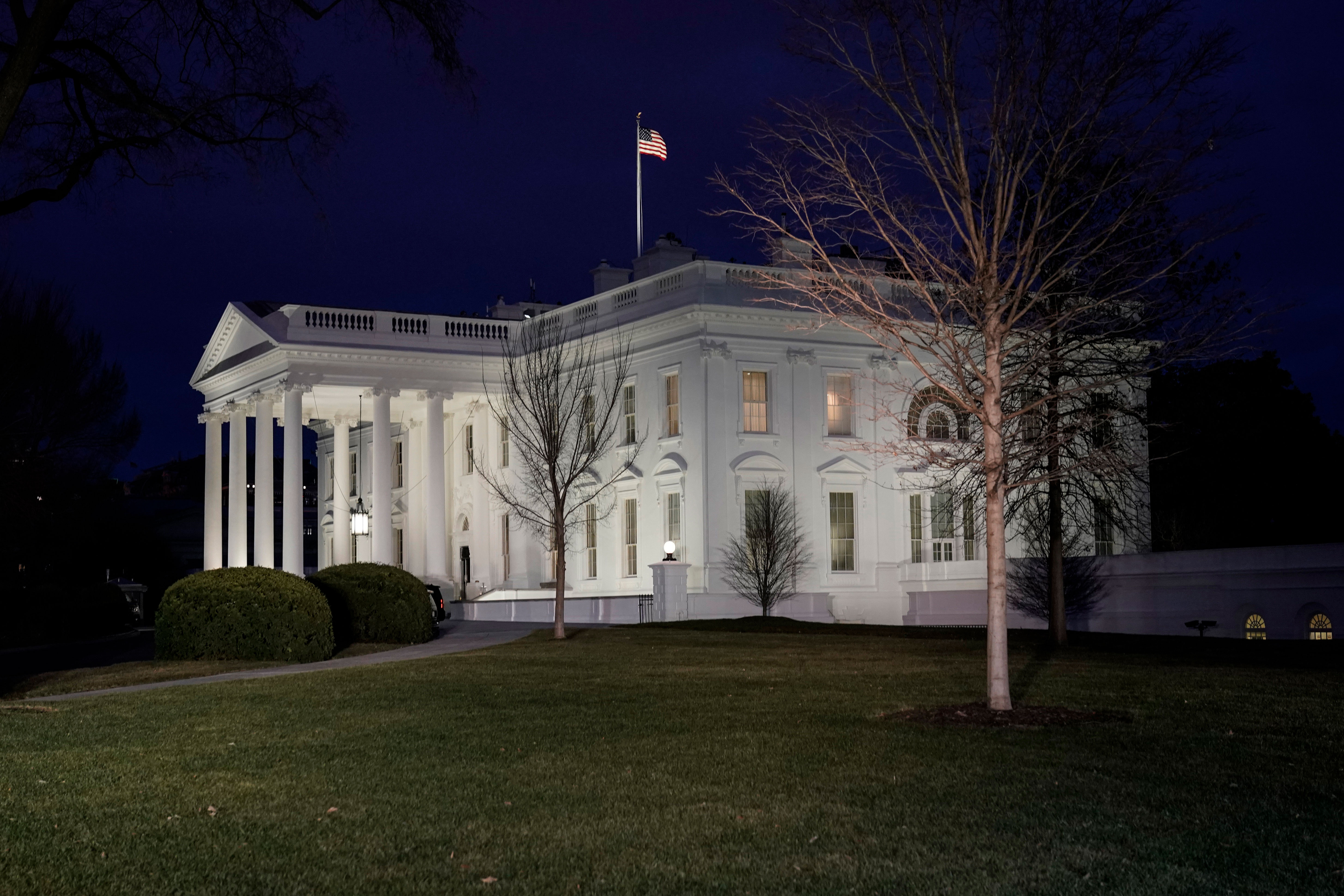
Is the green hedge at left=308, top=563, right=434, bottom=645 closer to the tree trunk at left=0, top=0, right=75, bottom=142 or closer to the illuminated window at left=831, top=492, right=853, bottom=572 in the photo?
the tree trunk at left=0, top=0, right=75, bottom=142

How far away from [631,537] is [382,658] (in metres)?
22.6

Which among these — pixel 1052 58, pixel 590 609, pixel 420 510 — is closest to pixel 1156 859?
pixel 1052 58

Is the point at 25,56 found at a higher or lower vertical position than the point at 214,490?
higher

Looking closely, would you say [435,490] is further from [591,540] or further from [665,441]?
[665,441]

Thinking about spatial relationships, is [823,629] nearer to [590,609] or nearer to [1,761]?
[590,609]

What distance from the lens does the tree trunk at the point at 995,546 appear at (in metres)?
14.1

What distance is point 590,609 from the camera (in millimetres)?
44062

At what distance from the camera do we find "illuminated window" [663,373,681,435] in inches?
1791

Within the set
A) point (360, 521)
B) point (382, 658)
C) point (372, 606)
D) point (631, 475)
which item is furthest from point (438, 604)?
point (382, 658)

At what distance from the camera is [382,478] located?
165ft

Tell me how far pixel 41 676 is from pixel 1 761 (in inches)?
447

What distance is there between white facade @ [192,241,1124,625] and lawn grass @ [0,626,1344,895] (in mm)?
24379

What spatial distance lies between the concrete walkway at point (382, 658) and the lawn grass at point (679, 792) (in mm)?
2008

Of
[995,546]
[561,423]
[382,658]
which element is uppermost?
[561,423]
